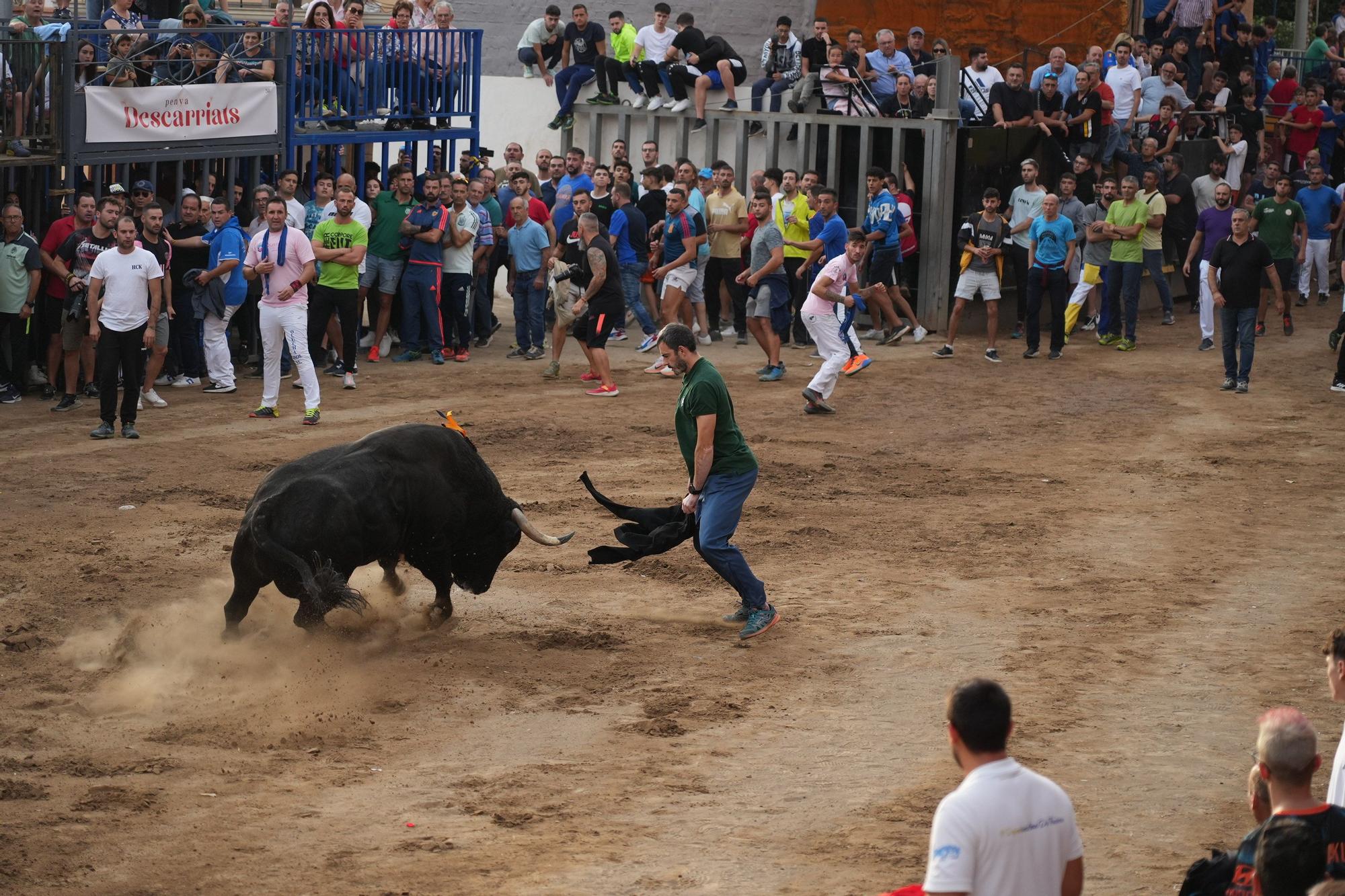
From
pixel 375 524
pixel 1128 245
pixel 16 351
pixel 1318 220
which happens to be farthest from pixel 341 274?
pixel 1318 220

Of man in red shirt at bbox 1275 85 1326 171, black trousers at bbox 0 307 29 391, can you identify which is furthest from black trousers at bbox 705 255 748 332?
man in red shirt at bbox 1275 85 1326 171

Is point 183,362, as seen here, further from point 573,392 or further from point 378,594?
point 378,594

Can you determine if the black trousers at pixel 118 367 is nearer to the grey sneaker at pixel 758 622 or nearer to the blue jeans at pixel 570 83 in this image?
the grey sneaker at pixel 758 622

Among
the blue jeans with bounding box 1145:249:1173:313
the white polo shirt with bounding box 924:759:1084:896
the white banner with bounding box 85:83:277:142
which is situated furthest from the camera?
the blue jeans with bounding box 1145:249:1173:313

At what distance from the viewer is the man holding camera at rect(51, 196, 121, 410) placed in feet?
46.7

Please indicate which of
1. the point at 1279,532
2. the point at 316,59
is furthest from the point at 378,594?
the point at 316,59

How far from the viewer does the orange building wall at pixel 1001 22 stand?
24.6 m

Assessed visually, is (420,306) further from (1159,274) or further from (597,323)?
(1159,274)

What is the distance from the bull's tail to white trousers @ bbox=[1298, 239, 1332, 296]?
1769 cm

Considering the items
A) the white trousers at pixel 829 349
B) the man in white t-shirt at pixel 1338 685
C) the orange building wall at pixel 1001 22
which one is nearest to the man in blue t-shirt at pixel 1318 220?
the orange building wall at pixel 1001 22

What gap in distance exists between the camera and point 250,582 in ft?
27.8

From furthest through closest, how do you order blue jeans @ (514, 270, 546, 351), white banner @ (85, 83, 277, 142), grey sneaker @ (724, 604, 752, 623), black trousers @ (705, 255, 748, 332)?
black trousers @ (705, 255, 748, 332) → blue jeans @ (514, 270, 546, 351) → white banner @ (85, 83, 277, 142) → grey sneaker @ (724, 604, 752, 623)

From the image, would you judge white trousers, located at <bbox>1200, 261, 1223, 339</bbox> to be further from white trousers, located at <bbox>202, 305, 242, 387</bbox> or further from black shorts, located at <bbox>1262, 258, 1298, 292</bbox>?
white trousers, located at <bbox>202, 305, 242, 387</bbox>

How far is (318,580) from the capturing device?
26.5 feet
